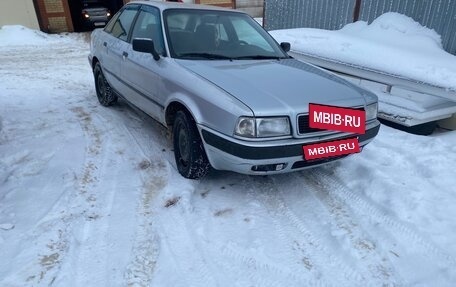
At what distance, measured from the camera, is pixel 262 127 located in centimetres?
271

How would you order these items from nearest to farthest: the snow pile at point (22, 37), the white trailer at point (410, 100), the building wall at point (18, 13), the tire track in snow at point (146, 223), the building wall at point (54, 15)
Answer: the tire track in snow at point (146, 223)
the white trailer at point (410, 100)
the snow pile at point (22, 37)
the building wall at point (18, 13)
the building wall at point (54, 15)

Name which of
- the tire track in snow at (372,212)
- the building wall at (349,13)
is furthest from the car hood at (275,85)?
the building wall at (349,13)

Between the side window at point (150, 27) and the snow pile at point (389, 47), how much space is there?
10.2 ft

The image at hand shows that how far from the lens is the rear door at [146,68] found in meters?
3.71

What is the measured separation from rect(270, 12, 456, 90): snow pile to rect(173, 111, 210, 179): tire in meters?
3.18

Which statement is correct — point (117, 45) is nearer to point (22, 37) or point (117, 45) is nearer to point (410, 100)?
point (410, 100)

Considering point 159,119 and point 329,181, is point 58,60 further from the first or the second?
point 329,181

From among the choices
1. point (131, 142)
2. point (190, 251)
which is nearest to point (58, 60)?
point (131, 142)

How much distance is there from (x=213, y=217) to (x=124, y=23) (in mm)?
3157

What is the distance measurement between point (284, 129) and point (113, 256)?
1544mm

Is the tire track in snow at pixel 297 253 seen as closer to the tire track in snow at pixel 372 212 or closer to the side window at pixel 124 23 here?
the tire track in snow at pixel 372 212

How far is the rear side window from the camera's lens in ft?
15.1

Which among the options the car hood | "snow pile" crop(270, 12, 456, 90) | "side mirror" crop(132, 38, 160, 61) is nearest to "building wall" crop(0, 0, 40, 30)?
A: "snow pile" crop(270, 12, 456, 90)

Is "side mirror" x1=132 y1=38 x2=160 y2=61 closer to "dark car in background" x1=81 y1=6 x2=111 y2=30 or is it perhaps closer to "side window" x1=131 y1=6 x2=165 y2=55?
"side window" x1=131 y1=6 x2=165 y2=55
